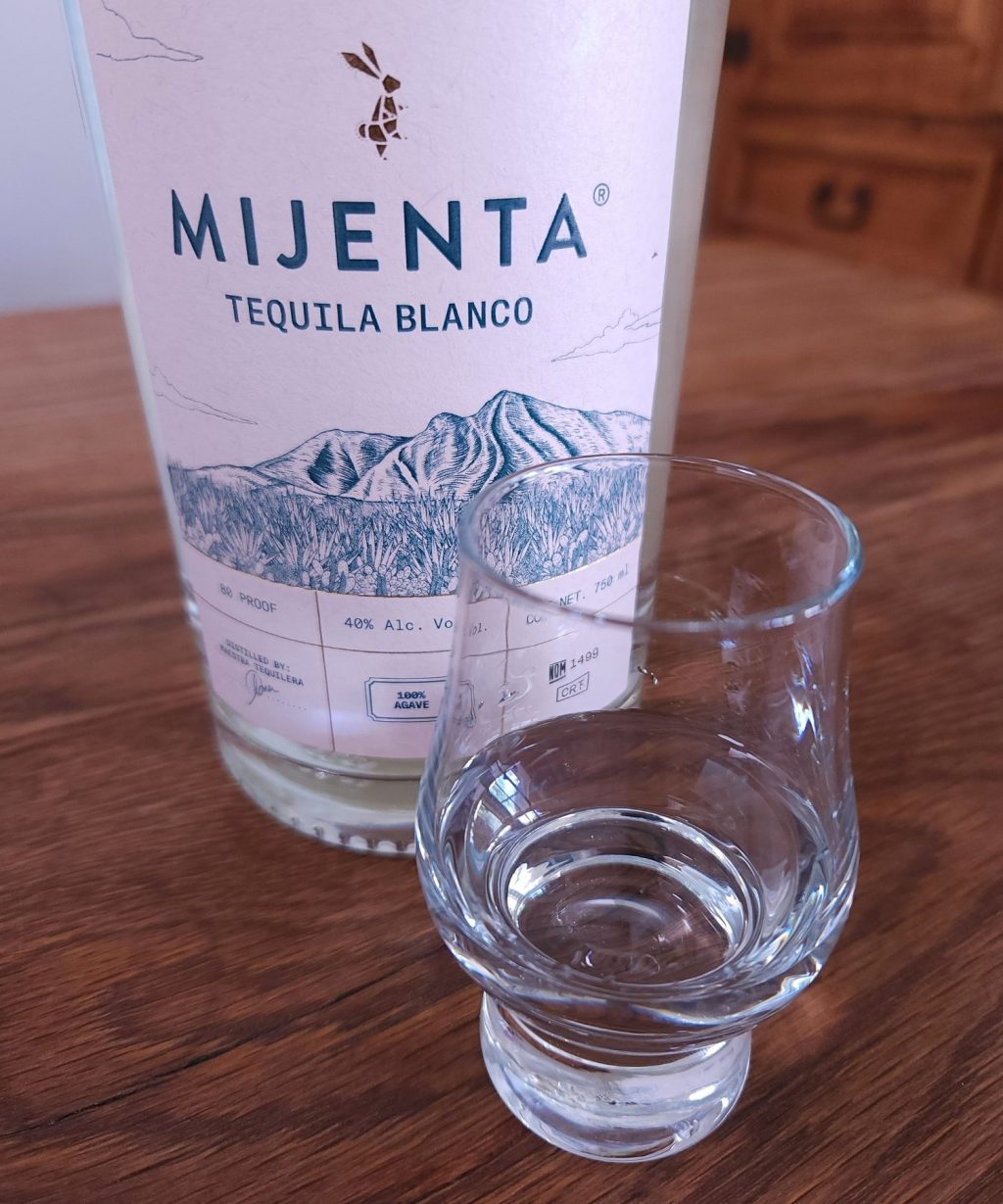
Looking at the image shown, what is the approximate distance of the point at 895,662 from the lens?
1.15 ft

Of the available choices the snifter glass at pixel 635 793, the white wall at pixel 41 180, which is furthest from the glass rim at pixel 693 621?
the white wall at pixel 41 180

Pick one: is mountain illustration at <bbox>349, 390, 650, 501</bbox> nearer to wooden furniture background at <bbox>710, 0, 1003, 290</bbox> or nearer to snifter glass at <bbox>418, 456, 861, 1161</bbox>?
snifter glass at <bbox>418, 456, 861, 1161</bbox>

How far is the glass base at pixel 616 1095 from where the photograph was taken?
20 centimetres

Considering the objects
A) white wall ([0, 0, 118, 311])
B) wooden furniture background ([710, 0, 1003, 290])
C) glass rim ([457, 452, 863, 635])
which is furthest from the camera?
wooden furniture background ([710, 0, 1003, 290])

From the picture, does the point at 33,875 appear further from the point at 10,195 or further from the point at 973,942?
the point at 10,195

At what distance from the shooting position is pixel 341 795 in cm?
27

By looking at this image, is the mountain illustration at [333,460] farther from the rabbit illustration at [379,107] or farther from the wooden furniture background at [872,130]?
the wooden furniture background at [872,130]

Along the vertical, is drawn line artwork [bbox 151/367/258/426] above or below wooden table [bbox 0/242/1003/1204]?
above

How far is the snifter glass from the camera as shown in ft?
0.63

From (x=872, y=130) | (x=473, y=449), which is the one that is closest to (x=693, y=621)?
(x=473, y=449)

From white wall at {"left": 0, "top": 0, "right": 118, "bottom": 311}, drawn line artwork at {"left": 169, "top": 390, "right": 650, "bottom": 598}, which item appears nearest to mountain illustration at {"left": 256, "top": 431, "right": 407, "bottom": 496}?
drawn line artwork at {"left": 169, "top": 390, "right": 650, "bottom": 598}

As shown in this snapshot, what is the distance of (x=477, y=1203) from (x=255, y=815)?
0.12 meters
